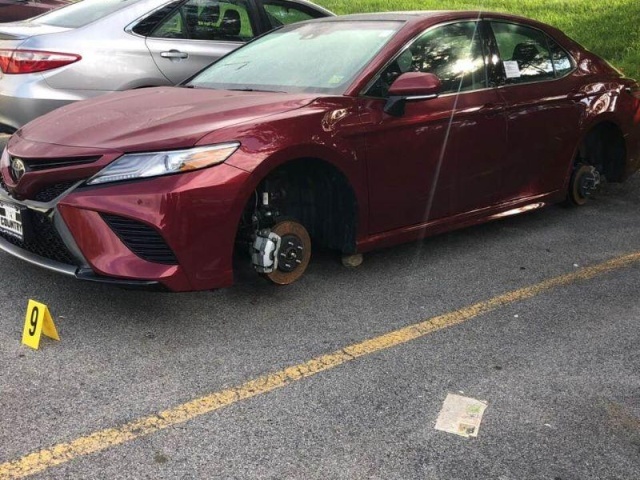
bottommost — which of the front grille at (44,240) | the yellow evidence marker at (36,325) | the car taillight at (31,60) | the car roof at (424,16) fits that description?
the yellow evidence marker at (36,325)

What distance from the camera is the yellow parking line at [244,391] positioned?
2434 millimetres

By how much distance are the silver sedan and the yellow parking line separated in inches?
125

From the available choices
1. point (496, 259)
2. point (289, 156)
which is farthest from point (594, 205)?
point (289, 156)

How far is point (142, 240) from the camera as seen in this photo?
10.5 ft

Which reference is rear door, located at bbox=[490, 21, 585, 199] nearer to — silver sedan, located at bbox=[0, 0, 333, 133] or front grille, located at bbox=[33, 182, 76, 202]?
silver sedan, located at bbox=[0, 0, 333, 133]

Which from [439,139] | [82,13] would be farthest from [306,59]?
[82,13]

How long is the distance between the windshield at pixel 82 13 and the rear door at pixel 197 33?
382 mm

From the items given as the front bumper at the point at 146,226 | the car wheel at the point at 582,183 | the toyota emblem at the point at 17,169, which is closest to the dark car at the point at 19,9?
the toyota emblem at the point at 17,169

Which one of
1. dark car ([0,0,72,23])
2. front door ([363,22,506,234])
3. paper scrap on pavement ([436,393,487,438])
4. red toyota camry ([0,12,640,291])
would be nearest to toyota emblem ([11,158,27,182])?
red toyota camry ([0,12,640,291])

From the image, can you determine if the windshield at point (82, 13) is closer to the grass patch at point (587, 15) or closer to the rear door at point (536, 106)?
the rear door at point (536, 106)

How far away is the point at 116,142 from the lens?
326cm

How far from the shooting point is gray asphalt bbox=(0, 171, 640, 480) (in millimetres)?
2520

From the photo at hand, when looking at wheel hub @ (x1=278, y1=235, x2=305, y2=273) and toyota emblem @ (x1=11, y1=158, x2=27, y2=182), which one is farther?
wheel hub @ (x1=278, y1=235, x2=305, y2=273)

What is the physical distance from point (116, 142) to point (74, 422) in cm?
126
